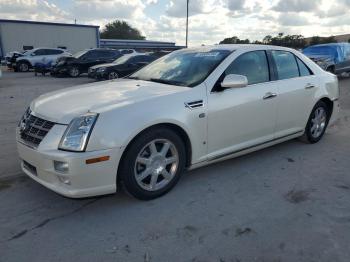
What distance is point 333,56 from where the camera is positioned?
48.9 feet

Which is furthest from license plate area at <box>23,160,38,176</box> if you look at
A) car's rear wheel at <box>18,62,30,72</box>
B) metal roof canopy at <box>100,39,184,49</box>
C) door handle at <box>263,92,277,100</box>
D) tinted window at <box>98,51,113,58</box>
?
metal roof canopy at <box>100,39,184,49</box>

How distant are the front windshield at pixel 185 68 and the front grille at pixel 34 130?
1.54m

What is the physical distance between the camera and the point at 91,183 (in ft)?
10.7

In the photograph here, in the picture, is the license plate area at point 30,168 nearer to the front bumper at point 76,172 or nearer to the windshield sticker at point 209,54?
the front bumper at point 76,172

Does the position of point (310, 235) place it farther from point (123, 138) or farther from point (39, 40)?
point (39, 40)

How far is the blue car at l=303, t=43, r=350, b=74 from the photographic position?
14.6 meters

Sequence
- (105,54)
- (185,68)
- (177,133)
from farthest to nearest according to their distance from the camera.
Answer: (105,54), (185,68), (177,133)

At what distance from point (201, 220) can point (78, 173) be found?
1.21 m

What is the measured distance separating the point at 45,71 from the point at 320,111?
63.8 ft

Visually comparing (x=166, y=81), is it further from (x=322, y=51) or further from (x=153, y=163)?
(x=322, y=51)

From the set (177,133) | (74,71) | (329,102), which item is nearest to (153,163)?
(177,133)

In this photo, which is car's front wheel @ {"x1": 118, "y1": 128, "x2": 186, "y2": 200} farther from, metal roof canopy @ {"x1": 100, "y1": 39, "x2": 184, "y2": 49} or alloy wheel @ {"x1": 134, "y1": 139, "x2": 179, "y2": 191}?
metal roof canopy @ {"x1": 100, "y1": 39, "x2": 184, "y2": 49}

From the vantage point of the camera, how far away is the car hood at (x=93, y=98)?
11.2 ft

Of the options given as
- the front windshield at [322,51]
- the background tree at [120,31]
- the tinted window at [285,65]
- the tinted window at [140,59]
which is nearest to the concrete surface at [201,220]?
the tinted window at [285,65]
